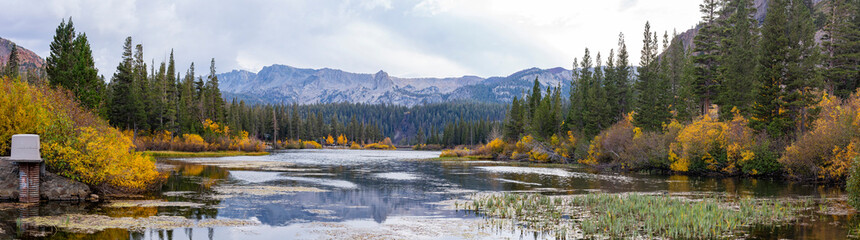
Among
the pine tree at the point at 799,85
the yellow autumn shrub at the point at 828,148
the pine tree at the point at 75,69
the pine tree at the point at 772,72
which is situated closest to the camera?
the yellow autumn shrub at the point at 828,148

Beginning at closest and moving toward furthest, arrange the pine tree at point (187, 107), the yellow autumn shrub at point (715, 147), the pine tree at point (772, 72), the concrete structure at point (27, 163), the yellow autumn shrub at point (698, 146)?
the concrete structure at point (27, 163), the pine tree at point (772, 72), the yellow autumn shrub at point (715, 147), the yellow autumn shrub at point (698, 146), the pine tree at point (187, 107)

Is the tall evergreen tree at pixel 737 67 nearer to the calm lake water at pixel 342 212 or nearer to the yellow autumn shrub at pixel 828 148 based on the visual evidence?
the yellow autumn shrub at pixel 828 148

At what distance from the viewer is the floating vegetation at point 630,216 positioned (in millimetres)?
16547

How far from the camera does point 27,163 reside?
2131cm

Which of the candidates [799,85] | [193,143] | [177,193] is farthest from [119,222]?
[193,143]

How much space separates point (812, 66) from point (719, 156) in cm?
1093

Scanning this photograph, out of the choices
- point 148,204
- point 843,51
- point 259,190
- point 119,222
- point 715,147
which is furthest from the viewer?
point 843,51

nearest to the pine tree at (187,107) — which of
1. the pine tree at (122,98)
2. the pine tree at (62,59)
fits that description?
the pine tree at (122,98)

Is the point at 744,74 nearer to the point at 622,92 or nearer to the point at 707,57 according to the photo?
the point at 707,57

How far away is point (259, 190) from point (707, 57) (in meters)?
54.5

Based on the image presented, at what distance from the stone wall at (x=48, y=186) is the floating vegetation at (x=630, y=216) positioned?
58.4 ft

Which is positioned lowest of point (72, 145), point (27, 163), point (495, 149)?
point (495, 149)

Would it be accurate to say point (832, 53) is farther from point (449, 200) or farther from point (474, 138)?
point (474, 138)

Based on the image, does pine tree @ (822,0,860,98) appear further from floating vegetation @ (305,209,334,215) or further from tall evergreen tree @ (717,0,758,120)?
floating vegetation @ (305,209,334,215)
